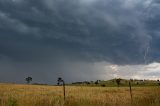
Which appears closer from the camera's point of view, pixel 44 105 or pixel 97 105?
pixel 44 105

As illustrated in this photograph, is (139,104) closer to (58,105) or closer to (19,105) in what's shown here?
(58,105)

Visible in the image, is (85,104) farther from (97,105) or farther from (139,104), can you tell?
(139,104)

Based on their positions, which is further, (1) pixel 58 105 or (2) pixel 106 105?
(2) pixel 106 105

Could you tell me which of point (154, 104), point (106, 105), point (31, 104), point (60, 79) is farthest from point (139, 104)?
point (31, 104)

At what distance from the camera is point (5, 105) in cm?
1321

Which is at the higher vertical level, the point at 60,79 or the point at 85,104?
the point at 60,79

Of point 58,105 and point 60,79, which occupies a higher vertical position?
point 60,79

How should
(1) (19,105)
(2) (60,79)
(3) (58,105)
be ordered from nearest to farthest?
(3) (58,105)
(1) (19,105)
(2) (60,79)

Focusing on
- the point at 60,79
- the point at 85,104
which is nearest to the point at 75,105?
the point at 85,104

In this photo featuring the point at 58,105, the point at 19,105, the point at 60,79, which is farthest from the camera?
the point at 60,79

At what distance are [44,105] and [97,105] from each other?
8.88ft

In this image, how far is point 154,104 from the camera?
14.6 metres

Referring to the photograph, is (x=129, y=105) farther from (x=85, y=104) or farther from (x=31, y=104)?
(x=31, y=104)

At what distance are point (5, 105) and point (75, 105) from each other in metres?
3.62
